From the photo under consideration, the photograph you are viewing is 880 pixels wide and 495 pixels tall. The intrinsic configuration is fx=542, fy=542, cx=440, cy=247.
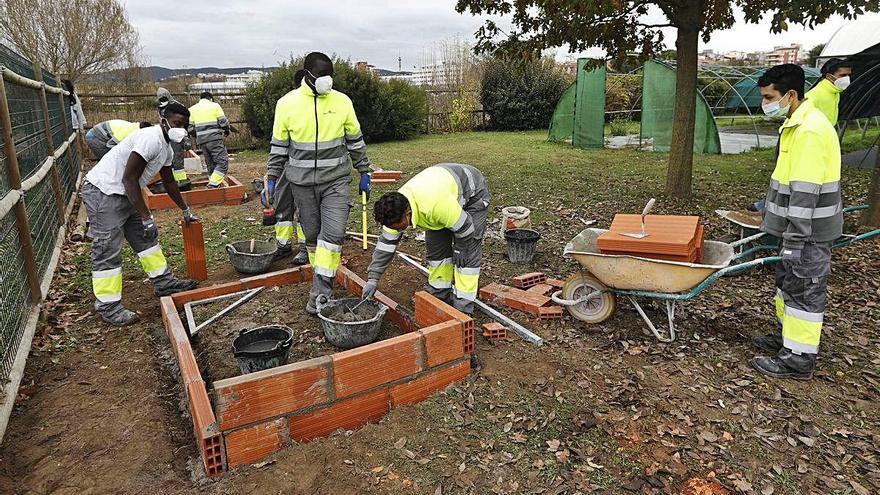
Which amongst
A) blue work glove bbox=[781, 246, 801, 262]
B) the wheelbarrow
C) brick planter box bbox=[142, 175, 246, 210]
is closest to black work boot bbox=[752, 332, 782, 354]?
the wheelbarrow

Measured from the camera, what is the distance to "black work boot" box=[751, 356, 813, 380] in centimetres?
383

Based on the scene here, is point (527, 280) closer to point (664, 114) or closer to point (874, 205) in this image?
point (874, 205)

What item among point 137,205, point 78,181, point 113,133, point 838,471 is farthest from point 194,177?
point 838,471

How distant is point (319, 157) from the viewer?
188 inches

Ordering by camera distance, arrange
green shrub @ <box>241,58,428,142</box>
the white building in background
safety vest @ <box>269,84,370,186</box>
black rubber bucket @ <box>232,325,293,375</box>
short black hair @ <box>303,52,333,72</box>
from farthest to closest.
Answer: the white building in background < green shrub @ <box>241,58,428,142</box> < safety vest @ <box>269,84,370,186</box> < short black hair @ <box>303,52,333,72</box> < black rubber bucket @ <box>232,325,293,375</box>

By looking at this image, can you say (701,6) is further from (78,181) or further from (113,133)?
(78,181)

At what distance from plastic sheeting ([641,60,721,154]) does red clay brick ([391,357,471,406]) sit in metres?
12.5

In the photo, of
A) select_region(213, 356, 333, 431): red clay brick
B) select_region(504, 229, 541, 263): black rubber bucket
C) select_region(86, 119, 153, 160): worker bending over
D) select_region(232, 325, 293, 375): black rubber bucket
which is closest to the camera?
select_region(213, 356, 333, 431): red clay brick

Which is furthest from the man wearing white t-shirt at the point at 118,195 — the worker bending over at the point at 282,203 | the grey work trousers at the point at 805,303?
the grey work trousers at the point at 805,303

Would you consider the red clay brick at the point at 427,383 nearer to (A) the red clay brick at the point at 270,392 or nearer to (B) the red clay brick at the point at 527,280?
(A) the red clay brick at the point at 270,392

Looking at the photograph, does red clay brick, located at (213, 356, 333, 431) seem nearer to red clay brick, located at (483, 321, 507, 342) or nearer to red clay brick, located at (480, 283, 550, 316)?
red clay brick, located at (483, 321, 507, 342)

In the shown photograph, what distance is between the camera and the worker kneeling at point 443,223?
375 cm

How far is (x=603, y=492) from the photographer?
2.83 metres

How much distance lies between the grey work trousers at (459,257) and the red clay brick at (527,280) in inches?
33.3
